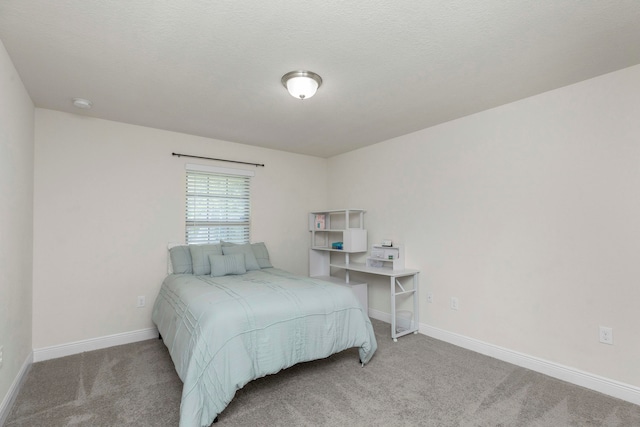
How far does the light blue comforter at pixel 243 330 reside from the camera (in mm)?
1947

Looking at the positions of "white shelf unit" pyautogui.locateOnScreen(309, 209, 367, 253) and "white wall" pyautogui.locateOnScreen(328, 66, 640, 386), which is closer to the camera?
"white wall" pyautogui.locateOnScreen(328, 66, 640, 386)

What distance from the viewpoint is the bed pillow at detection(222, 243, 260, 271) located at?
3756 mm

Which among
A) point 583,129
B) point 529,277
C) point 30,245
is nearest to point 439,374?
point 529,277

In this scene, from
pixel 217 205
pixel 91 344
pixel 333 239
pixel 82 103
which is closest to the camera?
pixel 82 103

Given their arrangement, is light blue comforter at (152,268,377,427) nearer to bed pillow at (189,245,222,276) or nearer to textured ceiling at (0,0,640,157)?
bed pillow at (189,245,222,276)

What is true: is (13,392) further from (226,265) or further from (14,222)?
(226,265)

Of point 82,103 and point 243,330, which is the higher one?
point 82,103

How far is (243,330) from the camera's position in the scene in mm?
2148

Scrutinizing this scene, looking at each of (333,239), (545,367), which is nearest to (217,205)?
(333,239)

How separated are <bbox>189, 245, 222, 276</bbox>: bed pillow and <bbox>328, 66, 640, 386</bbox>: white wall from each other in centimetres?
232

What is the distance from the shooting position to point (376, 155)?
14.1 ft

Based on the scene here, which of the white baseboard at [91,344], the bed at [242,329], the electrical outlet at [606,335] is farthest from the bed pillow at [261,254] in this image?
the electrical outlet at [606,335]

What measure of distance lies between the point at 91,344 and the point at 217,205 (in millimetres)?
1943

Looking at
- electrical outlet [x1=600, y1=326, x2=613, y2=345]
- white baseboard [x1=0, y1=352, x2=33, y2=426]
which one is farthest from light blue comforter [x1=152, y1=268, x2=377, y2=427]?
electrical outlet [x1=600, y1=326, x2=613, y2=345]
